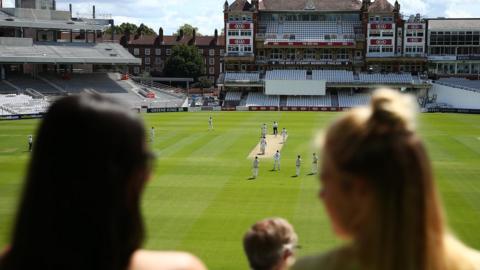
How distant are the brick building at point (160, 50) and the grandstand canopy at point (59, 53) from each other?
64.3 feet

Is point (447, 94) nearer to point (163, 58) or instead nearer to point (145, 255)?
point (163, 58)

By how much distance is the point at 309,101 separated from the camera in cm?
7244

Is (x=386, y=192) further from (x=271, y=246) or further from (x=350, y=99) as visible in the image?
(x=350, y=99)

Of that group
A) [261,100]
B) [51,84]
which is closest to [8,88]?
[51,84]

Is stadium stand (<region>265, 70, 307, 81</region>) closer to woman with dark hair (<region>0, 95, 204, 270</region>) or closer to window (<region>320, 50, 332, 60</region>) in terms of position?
window (<region>320, 50, 332, 60</region>)

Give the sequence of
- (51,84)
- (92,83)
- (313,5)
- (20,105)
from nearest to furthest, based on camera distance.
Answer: (20,105) → (51,84) → (92,83) → (313,5)

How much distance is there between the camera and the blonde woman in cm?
197

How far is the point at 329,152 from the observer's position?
6.93ft

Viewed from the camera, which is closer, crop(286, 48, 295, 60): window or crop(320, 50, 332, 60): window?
crop(320, 50, 332, 60): window

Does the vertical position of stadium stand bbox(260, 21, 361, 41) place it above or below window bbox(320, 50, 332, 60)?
above

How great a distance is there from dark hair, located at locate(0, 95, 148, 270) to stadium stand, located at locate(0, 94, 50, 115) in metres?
52.2

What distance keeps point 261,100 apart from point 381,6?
20180 millimetres

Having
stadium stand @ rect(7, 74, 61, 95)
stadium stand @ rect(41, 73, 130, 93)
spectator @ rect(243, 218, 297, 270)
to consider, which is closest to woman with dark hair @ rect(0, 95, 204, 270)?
spectator @ rect(243, 218, 297, 270)

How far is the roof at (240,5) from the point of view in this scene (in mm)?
79625
